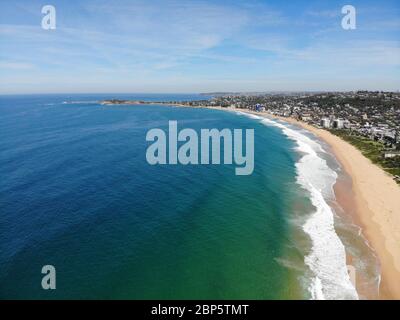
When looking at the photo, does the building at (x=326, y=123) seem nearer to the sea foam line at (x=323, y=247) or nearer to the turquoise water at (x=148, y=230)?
the sea foam line at (x=323, y=247)

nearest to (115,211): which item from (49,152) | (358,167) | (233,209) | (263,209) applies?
(233,209)
